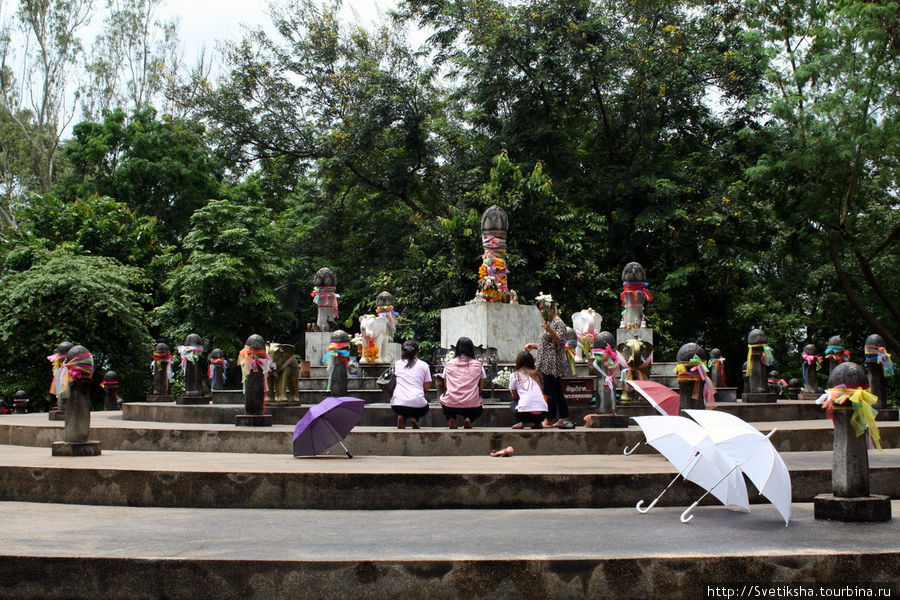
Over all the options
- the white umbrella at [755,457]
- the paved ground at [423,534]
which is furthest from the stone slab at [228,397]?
the white umbrella at [755,457]

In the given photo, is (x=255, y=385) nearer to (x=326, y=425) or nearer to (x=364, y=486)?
(x=326, y=425)

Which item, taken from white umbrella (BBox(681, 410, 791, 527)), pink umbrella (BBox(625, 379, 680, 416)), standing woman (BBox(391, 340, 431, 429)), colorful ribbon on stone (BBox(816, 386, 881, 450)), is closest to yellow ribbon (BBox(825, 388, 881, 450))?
colorful ribbon on stone (BBox(816, 386, 881, 450))

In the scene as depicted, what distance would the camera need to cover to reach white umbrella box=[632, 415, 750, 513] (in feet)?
18.8

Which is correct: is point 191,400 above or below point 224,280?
below

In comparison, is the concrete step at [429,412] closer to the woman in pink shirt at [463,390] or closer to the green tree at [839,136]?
the woman in pink shirt at [463,390]

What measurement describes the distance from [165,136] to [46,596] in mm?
28333

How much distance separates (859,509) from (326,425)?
4.67m

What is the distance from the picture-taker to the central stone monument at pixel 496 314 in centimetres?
1586

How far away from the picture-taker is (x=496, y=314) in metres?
15.9

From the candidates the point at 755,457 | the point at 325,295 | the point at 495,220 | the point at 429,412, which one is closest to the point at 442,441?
the point at 429,412

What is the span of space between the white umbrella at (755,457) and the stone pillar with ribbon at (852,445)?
39cm

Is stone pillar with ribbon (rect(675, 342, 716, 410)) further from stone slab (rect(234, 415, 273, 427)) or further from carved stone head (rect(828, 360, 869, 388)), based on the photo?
stone slab (rect(234, 415, 273, 427))

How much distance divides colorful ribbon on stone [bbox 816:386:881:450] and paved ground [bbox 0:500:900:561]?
25.0 inches

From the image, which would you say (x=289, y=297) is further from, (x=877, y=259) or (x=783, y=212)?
(x=877, y=259)
